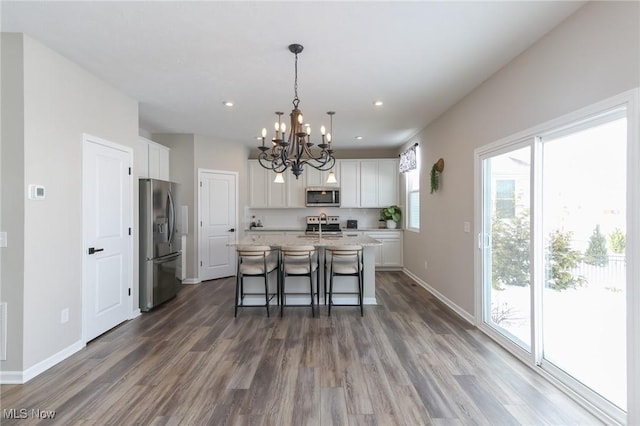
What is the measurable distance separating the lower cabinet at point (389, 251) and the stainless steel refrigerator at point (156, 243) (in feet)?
13.2

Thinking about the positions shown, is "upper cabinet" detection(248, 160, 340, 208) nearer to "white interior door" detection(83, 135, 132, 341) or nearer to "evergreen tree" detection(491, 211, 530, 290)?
"white interior door" detection(83, 135, 132, 341)

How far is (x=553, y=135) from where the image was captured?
2.45m

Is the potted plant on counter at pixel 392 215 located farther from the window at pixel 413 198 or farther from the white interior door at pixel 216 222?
the white interior door at pixel 216 222

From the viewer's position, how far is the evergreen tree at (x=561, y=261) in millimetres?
2320

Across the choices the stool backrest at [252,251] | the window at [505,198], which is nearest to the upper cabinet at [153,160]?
the stool backrest at [252,251]

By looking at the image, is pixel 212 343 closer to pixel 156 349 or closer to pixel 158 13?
pixel 156 349

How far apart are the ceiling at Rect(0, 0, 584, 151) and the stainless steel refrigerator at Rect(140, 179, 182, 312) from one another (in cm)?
121

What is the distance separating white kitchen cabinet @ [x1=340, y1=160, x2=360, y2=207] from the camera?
6.90 meters

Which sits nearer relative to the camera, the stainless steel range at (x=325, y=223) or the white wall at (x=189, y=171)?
the white wall at (x=189, y=171)

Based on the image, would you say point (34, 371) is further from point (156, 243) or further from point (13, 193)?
point (156, 243)

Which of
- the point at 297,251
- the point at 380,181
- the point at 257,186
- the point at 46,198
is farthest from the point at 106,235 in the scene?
the point at 380,181

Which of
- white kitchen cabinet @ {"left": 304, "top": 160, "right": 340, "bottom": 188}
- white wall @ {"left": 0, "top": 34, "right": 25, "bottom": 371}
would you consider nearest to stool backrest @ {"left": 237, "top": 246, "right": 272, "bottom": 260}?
white wall @ {"left": 0, "top": 34, "right": 25, "bottom": 371}

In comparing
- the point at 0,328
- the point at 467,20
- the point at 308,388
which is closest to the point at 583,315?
the point at 308,388

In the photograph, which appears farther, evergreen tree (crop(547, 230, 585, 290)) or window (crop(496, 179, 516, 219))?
window (crop(496, 179, 516, 219))
